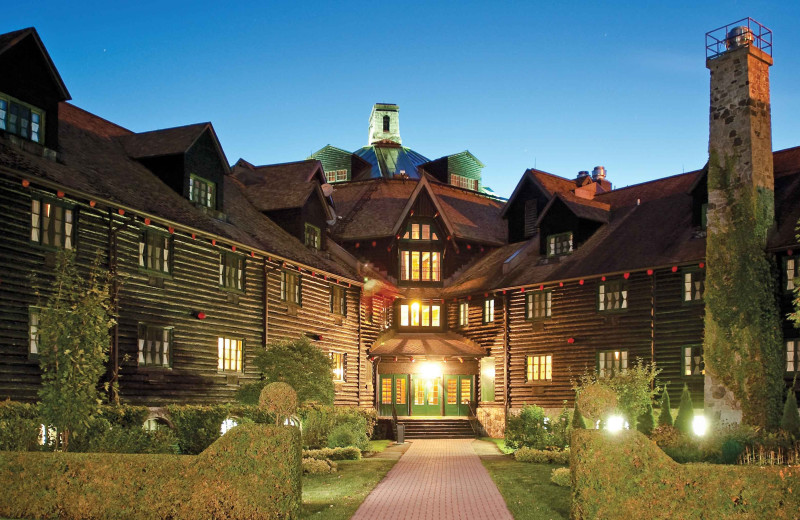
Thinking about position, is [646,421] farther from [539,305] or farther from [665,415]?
[539,305]

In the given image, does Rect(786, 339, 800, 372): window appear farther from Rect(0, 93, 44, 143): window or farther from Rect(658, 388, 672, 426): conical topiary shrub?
Rect(0, 93, 44, 143): window

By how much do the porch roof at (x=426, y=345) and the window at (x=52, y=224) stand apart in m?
21.1

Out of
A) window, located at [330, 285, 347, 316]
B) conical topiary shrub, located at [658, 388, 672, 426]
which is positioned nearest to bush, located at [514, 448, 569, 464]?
conical topiary shrub, located at [658, 388, 672, 426]

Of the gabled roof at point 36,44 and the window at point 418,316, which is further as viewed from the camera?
the window at point 418,316

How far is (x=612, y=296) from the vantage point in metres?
36.4

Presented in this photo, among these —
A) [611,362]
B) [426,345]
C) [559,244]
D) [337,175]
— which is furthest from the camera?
[337,175]

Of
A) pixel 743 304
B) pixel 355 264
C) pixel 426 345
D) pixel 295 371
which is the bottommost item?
Result: pixel 295 371

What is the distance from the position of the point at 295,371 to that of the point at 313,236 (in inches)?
430

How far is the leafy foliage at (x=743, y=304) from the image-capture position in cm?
2850

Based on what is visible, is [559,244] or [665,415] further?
[559,244]

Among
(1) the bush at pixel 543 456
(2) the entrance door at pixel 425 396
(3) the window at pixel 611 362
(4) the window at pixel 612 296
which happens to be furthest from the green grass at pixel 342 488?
(2) the entrance door at pixel 425 396

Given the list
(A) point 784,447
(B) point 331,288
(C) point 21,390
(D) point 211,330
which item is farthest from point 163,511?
(B) point 331,288

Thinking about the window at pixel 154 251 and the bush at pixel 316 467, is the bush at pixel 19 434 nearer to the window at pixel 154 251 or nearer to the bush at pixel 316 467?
the bush at pixel 316 467

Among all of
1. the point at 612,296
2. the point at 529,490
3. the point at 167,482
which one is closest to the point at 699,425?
the point at 612,296
